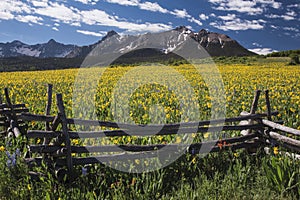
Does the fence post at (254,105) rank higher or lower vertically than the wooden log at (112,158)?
higher

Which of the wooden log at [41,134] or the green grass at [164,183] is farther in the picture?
the wooden log at [41,134]

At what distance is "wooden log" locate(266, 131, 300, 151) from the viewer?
572cm

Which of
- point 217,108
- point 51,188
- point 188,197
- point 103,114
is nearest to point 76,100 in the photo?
point 103,114

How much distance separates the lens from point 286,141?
5.94m

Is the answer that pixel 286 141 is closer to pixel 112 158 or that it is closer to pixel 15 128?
pixel 112 158

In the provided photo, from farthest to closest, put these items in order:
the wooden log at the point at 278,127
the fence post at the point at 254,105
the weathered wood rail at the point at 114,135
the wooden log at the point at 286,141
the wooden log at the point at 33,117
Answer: the fence post at the point at 254,105 < the wooden log at the point at 278,127 < the wooden log at the point at 286,141 < the wooden log at the point at 33,117 < the weathered wood rail at the point at 114,135

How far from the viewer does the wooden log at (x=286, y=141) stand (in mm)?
5717

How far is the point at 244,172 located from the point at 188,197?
1.39 metres

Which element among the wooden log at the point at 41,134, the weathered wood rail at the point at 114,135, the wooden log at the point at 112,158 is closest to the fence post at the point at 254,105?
the weathered wood rail at the point at 114,135

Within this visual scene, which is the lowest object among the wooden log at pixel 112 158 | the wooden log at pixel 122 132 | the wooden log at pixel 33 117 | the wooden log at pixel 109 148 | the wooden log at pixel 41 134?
the wooden log at pixel 112 158

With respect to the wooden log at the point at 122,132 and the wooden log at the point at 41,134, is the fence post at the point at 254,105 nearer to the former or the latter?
the wooden log at the point at 122,132

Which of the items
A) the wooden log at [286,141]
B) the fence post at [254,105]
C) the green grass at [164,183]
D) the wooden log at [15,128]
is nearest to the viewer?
the green grass at [164,183]

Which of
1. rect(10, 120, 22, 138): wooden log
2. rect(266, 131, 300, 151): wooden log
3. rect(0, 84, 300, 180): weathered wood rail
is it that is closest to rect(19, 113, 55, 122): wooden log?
rect(0, 84, 300, 180): weathered wood rail

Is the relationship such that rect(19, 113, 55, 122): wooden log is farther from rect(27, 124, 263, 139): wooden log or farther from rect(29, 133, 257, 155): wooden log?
rect(29, 133, 257, 155): wooden log
